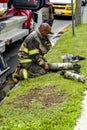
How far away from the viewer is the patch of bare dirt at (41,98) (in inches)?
268

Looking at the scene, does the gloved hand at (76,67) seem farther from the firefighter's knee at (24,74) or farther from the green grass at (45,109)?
the firefighter's knee at (24,74)

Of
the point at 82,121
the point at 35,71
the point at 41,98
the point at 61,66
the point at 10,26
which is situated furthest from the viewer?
the point at 10,26

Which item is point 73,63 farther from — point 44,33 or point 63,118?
point 63,118

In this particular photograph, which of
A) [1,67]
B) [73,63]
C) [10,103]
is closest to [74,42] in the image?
[73,63]

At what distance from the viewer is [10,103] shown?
6887mm

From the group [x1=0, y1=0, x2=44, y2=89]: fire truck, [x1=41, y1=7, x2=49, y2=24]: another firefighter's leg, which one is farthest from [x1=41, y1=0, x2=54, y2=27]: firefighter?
[x1=0, y1=0, x2=44, y2=89]: fire truck

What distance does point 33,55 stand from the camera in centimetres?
864

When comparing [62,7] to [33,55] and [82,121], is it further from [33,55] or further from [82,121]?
[82,121]

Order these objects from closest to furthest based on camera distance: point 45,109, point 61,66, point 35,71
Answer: point 45,109 → point 35,71 → point 61,66

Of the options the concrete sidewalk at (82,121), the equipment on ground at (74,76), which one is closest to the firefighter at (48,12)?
the equipment on ground at (74,76)

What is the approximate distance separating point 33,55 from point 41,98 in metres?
1.77

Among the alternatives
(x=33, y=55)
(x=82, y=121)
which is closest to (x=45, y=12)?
(x=33, y=55)

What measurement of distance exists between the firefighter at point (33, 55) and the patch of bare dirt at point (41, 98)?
114 cm

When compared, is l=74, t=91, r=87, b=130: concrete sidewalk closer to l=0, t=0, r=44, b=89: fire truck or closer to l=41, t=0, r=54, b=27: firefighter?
l=0, t=0, r=44, b=89: fire truck
